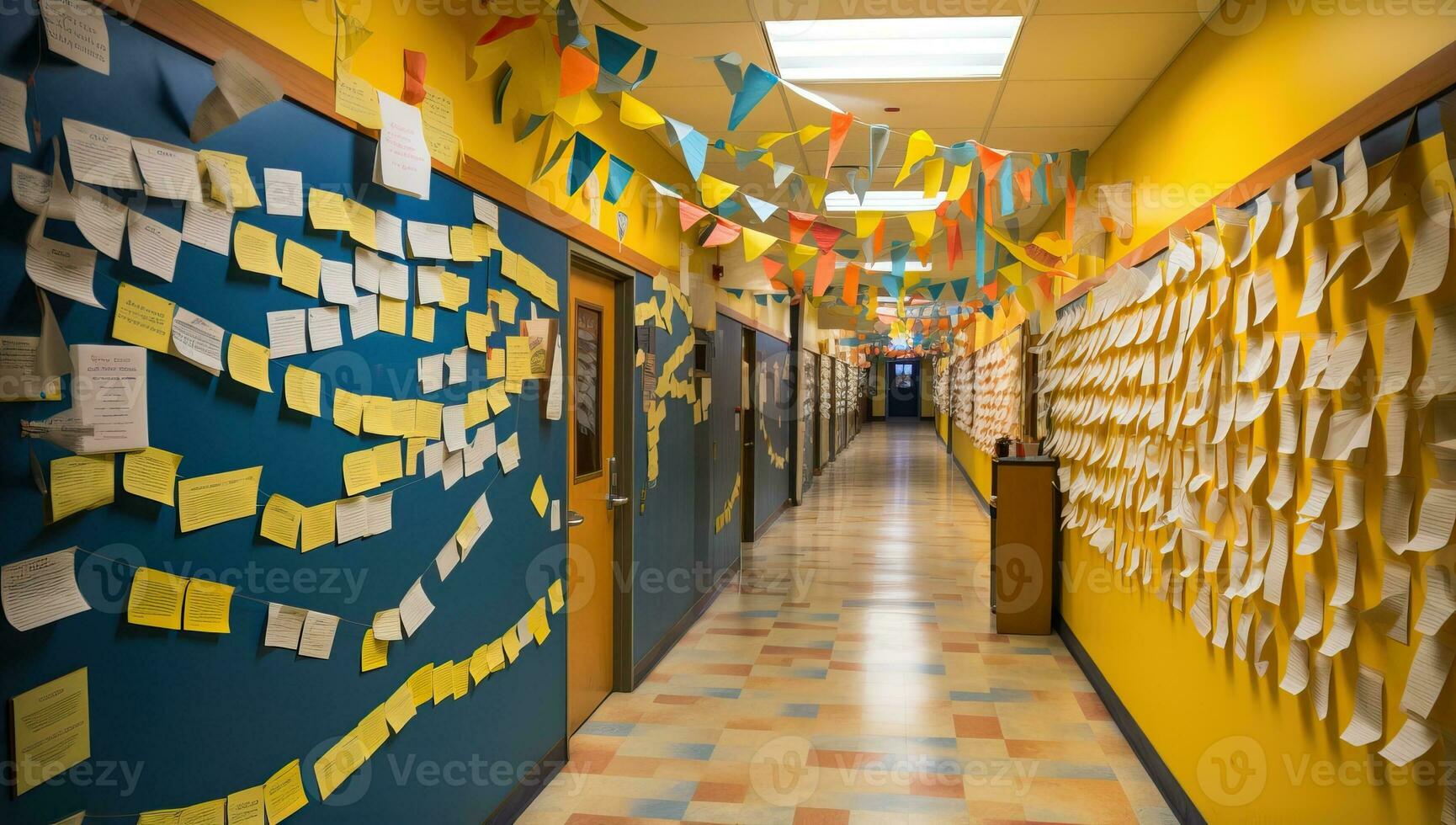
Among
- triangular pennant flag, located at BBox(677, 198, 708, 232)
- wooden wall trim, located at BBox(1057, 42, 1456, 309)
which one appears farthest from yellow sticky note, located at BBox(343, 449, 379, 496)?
wooden wall trim, located at BBox(1057, 42, 1456, 309)

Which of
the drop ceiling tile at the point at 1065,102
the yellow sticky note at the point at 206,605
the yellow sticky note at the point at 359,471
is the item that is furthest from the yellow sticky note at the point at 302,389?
the drop ceiling tile at the point at 1065,102

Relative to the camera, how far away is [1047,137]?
4.59 metres

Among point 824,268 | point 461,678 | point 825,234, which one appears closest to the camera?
point 461,678

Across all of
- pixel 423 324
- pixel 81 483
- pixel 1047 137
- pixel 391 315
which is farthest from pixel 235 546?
pixel 1047 137

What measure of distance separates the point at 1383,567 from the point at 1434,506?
242 mm

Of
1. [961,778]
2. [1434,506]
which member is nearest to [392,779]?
[961,778]

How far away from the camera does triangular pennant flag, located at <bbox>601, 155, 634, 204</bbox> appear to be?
336 cm

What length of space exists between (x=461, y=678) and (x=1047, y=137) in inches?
151

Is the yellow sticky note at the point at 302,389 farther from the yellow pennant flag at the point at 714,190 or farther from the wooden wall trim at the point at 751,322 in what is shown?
the wooden wall trim at the point at 751,322

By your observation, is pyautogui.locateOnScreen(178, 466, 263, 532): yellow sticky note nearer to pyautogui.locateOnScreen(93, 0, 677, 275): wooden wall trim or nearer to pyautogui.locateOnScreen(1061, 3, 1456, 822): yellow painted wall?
pyautogui.locateOnScreen(93, 0, 677, 275): wooden wall trim

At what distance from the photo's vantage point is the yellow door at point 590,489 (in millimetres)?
3715

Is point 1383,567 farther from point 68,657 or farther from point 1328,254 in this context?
point 68,657

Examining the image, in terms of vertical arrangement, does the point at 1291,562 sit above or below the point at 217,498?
below

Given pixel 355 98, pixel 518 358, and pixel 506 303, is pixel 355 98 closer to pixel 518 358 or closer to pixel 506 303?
pixel 506 303
